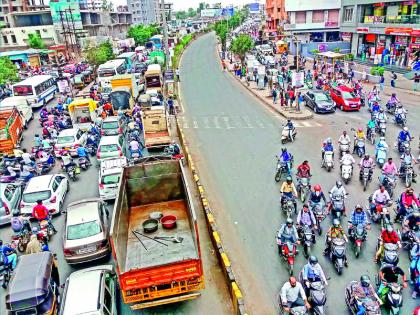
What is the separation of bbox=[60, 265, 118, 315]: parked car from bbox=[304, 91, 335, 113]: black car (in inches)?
812

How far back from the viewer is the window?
5723cm

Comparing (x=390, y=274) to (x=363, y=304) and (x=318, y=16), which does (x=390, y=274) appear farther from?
(x=318, y=16)

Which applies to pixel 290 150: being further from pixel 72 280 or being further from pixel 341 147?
pixel 72 280

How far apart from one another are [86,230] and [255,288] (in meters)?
5.30

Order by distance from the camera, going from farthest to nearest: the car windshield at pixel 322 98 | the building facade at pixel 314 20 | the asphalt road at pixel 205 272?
the building facade at pixel 314 20 → the car windshield at pixel 322 98 → the asphalt road at pixel 205 272

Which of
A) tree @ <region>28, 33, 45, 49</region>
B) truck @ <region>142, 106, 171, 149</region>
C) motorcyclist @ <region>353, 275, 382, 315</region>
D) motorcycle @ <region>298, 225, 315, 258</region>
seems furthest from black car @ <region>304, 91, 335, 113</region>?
tree @ <region>28, 33, 45, 49</region>

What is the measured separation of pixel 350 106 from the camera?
86.5 feet

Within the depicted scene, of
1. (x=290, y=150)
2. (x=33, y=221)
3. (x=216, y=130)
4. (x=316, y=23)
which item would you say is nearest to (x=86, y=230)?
(x=33, y=221)

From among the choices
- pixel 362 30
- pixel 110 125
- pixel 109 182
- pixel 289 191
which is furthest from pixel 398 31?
pixel 109 182

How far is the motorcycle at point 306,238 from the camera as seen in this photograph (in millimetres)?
11039

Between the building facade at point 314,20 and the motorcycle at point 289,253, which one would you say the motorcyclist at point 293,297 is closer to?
the motorcycle at point 289,253

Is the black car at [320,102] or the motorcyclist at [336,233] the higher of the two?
the motorcyclist at [336,233]

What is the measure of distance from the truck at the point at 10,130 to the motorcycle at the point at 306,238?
17.9 metres

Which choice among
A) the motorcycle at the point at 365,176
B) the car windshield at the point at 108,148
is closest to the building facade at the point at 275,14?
the car windshield at the point at 108,148
